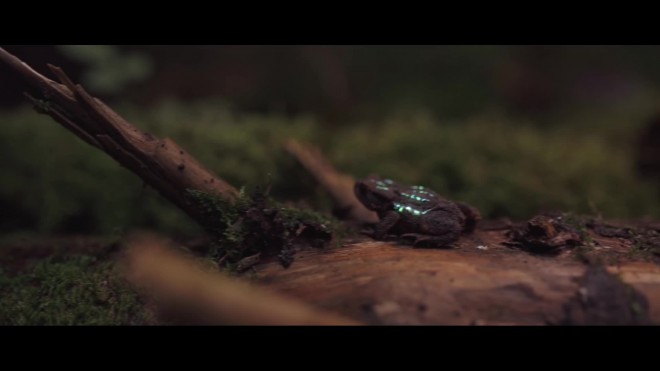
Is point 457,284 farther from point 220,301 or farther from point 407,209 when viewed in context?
point 220,301

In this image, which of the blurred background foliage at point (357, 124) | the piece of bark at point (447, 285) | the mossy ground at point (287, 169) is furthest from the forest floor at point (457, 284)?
the mossy ground at point (287, 169)

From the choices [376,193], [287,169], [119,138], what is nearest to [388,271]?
[376,193]

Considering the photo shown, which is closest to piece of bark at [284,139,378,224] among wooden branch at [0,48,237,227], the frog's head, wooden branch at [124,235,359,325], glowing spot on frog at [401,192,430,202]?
the frog's head

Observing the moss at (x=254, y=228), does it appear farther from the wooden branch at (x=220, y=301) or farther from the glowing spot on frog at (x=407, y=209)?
the glowing spot on frog at (x=407, y=209)

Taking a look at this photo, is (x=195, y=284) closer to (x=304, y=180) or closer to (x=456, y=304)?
(x=456, y=304)

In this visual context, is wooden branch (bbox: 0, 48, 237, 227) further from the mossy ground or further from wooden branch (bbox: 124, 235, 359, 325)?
the mossy ground

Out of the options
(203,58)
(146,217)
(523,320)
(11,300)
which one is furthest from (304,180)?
(203,58)

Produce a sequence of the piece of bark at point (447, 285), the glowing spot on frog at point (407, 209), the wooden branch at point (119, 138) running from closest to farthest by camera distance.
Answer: the piece of bark at point (447, 285) < the wooden branch at point (119, 138) < the glowing spot on frog at point (407, 209)
